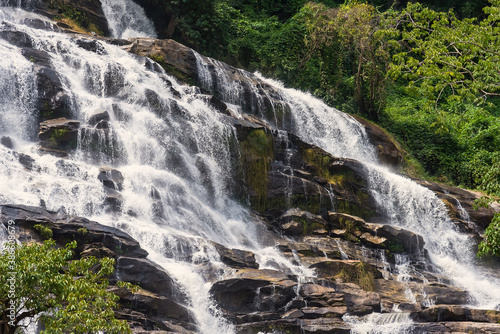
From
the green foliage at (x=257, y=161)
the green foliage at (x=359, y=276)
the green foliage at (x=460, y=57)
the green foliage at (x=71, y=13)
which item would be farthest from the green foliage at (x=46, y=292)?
the green foliage at (x=71, y=13)

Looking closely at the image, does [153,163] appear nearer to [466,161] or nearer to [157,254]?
[157,254]

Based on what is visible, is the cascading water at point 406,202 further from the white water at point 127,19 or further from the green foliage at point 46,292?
the green foliage at point 46,292

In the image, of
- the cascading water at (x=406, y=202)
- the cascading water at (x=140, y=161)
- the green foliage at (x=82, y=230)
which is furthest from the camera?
the cascading water at (x=406, y=202)

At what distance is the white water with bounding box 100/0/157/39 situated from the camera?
96.5 ft

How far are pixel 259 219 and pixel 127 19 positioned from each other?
17079 mm

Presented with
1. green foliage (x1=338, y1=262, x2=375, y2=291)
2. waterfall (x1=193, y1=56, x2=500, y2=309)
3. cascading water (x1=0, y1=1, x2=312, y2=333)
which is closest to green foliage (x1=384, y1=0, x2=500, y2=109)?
green foliage (x1=338, y1=262, x2=375, y2=291)

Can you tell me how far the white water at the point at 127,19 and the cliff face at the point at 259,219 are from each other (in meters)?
2.30

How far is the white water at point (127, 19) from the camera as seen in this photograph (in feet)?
96.5

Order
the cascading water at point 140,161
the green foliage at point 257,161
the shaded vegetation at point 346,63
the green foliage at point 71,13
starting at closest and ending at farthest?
the cascading water at point 140,161
the green foliage at point 257,161
the green foliage at point 71,13
the shaded vegetation at point 346,63

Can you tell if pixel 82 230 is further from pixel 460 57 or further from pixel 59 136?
pixel 460 57

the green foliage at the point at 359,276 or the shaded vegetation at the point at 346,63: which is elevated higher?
the shaded vegetation at the point at 346,63

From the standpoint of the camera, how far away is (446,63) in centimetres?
1477

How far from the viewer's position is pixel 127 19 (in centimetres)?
3008

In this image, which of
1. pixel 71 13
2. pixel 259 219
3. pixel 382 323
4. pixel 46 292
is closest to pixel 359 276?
pixel 382 323
